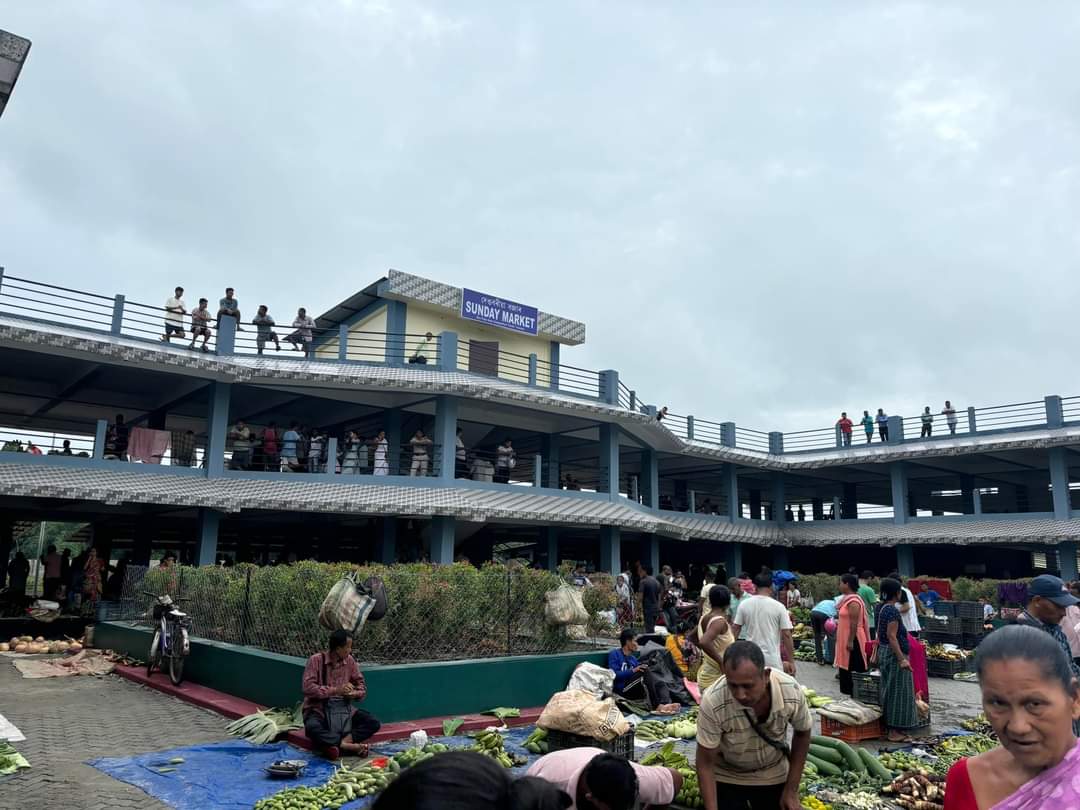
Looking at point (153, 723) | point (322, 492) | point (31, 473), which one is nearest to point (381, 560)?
point (322, 492)

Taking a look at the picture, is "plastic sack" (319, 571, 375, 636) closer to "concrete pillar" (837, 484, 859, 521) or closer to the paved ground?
the paved ground

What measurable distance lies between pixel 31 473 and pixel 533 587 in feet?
37.7

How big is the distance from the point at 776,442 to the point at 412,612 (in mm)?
23909

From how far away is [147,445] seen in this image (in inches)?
733

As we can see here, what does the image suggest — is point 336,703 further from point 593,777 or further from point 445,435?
point 445,435

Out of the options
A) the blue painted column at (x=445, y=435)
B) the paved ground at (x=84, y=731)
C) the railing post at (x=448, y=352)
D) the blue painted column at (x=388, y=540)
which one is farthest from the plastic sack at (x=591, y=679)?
the railing post at (x=448, y=352)

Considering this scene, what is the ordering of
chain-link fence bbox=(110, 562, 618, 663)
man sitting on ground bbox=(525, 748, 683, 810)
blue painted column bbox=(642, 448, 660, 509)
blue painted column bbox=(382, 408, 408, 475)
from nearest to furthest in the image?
man sitting on ground bbox=(525, 748, 683, 810) < chain-link fence bbox=(110, 562, 618, 663) < blue painted column bbox=(382, 408, 408, 475) < blue painted column bbox=(642, 448, 660, 509)

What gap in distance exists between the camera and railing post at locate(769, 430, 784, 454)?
3048 centimetres

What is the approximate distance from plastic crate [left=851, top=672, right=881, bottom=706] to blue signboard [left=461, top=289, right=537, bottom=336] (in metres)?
16.2

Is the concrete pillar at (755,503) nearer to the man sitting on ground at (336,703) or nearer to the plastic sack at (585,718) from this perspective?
the man sitting on ground at (336,703)

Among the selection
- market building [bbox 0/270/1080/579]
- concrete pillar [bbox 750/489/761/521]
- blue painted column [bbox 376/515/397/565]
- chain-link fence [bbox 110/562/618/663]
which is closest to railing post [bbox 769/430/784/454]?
market building [bbox 0/270/1080/579]

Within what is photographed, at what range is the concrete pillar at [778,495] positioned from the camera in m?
31.2

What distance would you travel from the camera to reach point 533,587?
1050 cm

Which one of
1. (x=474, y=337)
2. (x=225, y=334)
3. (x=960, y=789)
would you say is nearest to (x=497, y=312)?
(x=474, y=337)
